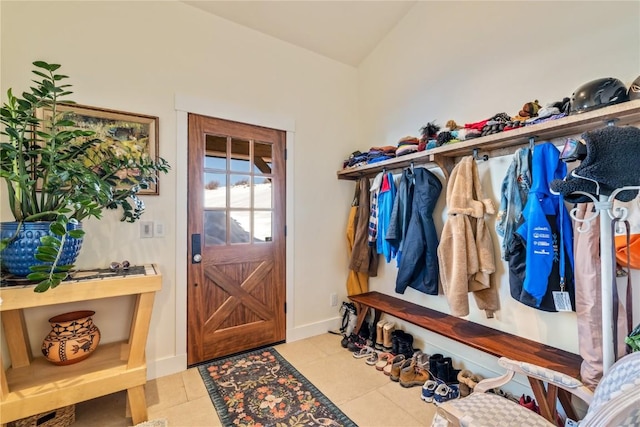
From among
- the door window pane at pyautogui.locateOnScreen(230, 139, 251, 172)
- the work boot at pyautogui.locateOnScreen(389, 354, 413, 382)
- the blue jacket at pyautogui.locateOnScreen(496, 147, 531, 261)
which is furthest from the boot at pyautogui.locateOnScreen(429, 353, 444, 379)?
the door window pane at pyautogui.locateOnScreen(230, 139, 251, 172)

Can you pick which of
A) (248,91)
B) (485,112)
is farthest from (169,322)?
(485,112)

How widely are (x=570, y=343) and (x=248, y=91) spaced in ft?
9.99

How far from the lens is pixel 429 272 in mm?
2215

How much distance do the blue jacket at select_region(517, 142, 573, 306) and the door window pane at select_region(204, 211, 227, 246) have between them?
2.22 metres

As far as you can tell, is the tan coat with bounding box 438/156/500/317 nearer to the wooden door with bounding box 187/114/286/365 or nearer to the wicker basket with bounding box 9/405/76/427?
the wooden door with bounding box 187/114/286/365

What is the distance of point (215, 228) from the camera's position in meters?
2.45

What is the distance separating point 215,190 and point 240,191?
220 mm

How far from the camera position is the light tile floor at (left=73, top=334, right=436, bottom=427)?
1704mm

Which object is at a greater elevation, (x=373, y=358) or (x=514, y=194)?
(x=514, y=194)

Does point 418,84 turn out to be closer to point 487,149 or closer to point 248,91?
point 487,149

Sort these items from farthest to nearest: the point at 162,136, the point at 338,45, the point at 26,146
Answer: the point at 338,45
the point at 162,136
the point at 26,146

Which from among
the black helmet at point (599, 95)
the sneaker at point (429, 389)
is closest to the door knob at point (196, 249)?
the sneaker at point (429, 389)

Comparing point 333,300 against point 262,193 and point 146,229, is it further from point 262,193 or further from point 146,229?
point 146,229

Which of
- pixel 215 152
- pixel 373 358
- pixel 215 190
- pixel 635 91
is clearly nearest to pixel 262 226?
pixel 215 190
